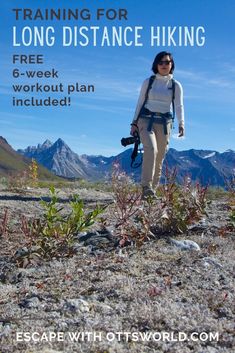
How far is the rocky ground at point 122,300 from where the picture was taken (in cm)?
371

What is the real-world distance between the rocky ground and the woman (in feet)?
13.0

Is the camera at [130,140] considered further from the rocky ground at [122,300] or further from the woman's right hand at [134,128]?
the rocky ground at [122,300]

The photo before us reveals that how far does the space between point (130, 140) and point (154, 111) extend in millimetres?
811

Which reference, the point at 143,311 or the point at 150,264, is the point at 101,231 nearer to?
the point at 150,264

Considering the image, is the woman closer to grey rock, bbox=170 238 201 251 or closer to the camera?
the camera

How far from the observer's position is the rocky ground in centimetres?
371

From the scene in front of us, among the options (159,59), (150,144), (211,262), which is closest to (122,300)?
(211,262)

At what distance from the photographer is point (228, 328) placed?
154 inches

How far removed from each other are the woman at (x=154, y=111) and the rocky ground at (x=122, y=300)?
3966 mm

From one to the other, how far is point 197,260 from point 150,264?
477mm

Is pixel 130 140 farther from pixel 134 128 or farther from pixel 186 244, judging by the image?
pixel 186 244

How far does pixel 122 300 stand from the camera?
4.44m

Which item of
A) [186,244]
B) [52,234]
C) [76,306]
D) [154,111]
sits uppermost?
[154,111]

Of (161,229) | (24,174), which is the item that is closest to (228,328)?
(161,229)
